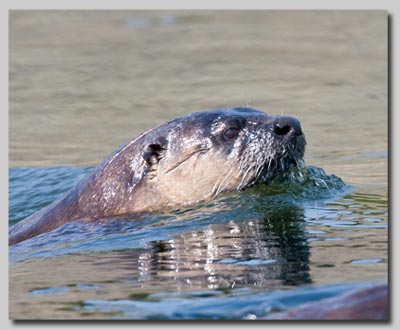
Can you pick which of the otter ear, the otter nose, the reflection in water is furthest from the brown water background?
the reflection in water

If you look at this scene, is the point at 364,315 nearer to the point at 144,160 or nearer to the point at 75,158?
the point at 144,160

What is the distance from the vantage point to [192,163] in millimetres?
8500

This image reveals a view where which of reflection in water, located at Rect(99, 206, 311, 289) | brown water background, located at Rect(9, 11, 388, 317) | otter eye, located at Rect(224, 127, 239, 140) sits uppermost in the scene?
brown water background, located at Rect(9, 11, 388, 317)

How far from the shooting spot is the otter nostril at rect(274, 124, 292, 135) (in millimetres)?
8266

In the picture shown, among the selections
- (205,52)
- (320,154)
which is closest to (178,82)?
(205,52)

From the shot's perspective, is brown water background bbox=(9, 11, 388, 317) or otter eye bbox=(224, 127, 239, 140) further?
brown water background bbox=(9, 11, 388, 317)

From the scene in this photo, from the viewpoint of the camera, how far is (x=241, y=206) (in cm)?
831

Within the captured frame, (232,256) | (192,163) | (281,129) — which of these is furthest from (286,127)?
(232,256)

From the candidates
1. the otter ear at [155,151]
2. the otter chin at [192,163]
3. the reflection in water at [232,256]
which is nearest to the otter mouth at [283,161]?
the otter chin at [192,163]

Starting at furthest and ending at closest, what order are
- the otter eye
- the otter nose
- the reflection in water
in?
1. the otter eye
2. the otter nose
3. the reflection in water

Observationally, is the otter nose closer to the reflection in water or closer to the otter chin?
the otter chin

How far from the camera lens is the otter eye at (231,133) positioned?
848 centimetres

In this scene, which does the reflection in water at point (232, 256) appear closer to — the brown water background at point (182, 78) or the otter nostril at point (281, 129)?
the otter nostril at point (281, 129)
